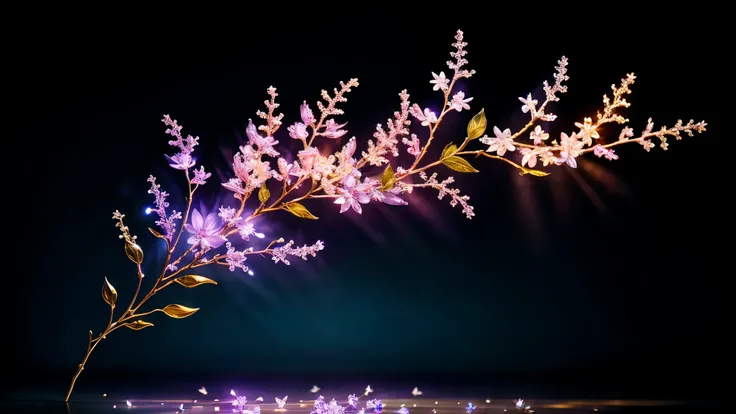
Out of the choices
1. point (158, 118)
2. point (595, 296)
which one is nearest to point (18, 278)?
point (158, 118)

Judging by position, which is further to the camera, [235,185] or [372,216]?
[372,216]

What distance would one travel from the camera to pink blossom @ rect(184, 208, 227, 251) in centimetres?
144

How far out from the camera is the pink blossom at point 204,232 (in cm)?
144

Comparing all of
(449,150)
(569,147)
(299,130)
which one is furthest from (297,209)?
(569,147)

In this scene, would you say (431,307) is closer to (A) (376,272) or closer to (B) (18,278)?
(A) (376,272)

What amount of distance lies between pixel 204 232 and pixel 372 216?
0.54 m

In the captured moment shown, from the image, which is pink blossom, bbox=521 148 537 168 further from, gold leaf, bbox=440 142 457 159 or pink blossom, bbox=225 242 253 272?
pink blossom, bbox=225 242 253 272

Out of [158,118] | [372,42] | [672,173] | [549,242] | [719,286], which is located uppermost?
[372,42]

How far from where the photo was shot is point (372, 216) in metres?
1.76

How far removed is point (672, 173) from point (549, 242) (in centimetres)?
46

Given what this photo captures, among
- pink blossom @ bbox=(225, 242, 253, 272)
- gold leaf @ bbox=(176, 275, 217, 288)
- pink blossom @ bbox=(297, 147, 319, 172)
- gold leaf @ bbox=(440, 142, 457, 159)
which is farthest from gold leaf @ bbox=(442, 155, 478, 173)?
gold leaf @ bbox=(176, 275, 217, 288)

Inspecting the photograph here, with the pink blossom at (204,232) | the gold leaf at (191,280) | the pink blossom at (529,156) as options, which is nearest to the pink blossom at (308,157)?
the pink blossom at (204,232)

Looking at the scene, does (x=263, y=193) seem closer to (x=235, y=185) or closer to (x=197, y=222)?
(x=235, y=185)

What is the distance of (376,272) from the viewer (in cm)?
177
